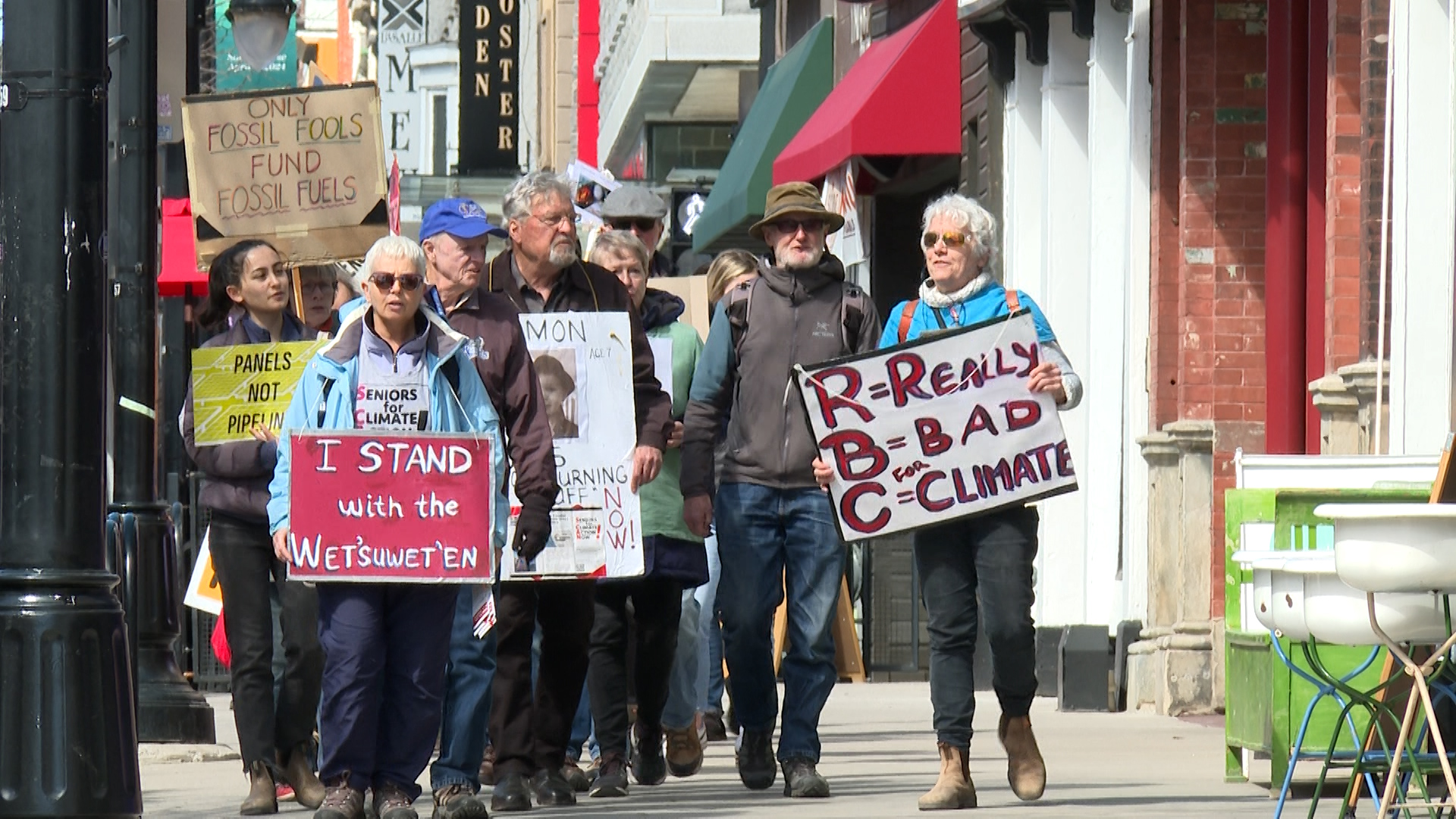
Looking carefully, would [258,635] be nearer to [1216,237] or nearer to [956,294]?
[956,294]

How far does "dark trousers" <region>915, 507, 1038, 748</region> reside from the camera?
901 cm

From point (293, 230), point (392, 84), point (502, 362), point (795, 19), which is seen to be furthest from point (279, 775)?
point (392, 84)

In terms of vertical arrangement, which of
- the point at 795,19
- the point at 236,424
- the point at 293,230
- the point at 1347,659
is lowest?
the point at 1347,659

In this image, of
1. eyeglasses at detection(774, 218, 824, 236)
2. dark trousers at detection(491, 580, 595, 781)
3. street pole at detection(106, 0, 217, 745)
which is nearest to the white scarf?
eyeglasses at detection(774, 218, 824, 236)

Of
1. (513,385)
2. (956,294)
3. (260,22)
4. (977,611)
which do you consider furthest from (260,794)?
(260,22)

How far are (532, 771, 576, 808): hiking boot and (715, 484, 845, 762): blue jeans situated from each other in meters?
0.79

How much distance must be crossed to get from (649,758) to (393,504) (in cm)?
231

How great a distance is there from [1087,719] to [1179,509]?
1.23 m

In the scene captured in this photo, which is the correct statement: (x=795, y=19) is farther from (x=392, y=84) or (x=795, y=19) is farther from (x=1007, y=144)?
(x=392, y=84)

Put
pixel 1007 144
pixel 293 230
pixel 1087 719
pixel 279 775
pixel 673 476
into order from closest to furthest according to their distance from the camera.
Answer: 1. pixel 279 775
2. pixel 673 476
3. pixel 293 230
4. pixel 1087 719
5. pixel 1007 144

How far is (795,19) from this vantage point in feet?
91.8

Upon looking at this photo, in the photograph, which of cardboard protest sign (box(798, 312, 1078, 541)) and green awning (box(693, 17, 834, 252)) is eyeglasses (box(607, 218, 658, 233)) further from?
green awning (box(693, 17, 834, 252))

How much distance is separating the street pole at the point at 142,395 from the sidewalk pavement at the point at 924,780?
584mm

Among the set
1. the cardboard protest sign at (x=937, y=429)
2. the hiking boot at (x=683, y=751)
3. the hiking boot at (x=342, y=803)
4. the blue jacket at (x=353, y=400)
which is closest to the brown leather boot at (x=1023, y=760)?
the cardboard protest sign at (x=937, y=429)
